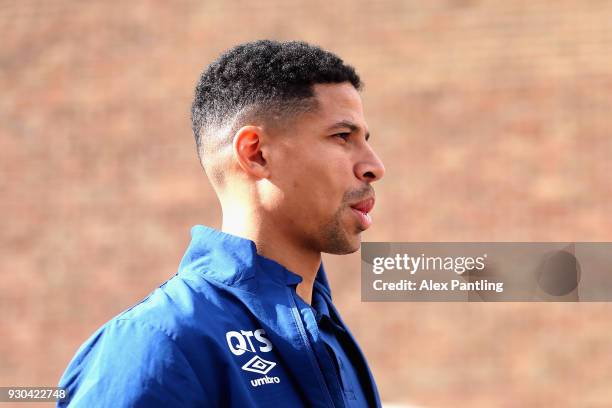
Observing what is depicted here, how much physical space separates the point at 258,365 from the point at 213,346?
10cm

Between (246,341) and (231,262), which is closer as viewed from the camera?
(246,341)

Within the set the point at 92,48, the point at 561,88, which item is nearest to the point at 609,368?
the point at 561,88

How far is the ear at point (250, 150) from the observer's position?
222cm

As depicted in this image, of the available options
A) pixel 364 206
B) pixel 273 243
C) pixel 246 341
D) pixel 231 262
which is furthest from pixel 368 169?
pixel 246 341

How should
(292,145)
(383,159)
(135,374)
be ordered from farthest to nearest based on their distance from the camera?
(383,159), (292,145), (135,374)

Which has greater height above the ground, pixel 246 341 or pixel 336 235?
pixel 336 235

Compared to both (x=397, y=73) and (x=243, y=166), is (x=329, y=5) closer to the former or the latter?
(x=397, y=73)

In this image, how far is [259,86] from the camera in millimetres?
2318

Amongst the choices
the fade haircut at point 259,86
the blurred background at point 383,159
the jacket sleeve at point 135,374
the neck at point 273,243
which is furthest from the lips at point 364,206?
the blurred background at point 383,159

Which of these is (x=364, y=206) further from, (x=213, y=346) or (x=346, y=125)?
(x=213, y=346)

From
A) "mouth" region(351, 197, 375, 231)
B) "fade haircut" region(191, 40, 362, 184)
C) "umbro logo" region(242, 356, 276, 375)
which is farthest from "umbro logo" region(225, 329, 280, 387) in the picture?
"fade haircut" region(191, 40, 362, 184)

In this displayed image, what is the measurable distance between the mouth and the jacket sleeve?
53 cm

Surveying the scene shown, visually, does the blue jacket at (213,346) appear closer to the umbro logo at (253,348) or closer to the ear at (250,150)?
the umbro logo at (253,348)

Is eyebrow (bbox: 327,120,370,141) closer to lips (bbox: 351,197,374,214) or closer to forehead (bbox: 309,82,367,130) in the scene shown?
forehead (bbox: 309,82,367,130)
